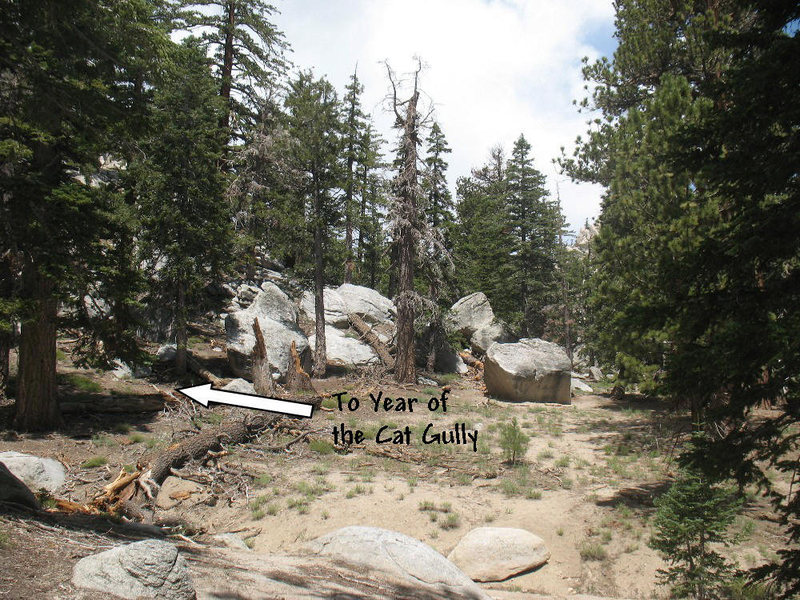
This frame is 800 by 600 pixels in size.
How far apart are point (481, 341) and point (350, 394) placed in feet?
45.9

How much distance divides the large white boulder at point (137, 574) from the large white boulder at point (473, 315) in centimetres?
2953

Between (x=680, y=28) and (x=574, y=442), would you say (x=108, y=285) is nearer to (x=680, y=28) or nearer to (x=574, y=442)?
(x=574, y=442)

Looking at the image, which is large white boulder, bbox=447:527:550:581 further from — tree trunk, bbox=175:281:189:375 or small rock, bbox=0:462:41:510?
tree trunk, bbox=175:281:189:375

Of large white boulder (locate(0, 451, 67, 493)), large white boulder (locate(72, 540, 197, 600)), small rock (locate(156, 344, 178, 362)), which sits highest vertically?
small rock (locate(156, 344, 178, 362))

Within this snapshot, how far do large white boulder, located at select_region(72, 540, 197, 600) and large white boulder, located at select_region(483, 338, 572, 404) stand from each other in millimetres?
19789

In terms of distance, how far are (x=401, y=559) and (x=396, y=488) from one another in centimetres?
442

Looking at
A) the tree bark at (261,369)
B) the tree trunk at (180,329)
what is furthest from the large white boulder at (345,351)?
the tree trunk at (180,329)

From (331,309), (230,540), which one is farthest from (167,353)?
(230,540)

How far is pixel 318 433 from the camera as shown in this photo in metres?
16.1

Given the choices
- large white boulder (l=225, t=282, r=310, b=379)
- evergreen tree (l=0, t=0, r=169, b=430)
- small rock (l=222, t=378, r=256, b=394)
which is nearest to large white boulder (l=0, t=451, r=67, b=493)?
evergreen tree (l=0, t=0, r=169, b=430)

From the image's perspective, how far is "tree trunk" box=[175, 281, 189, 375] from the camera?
19.3 metres

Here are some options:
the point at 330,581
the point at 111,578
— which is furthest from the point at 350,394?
the point at 111,578

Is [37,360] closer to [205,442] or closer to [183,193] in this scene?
[205,442]

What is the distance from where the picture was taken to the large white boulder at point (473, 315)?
34156 millimetres
